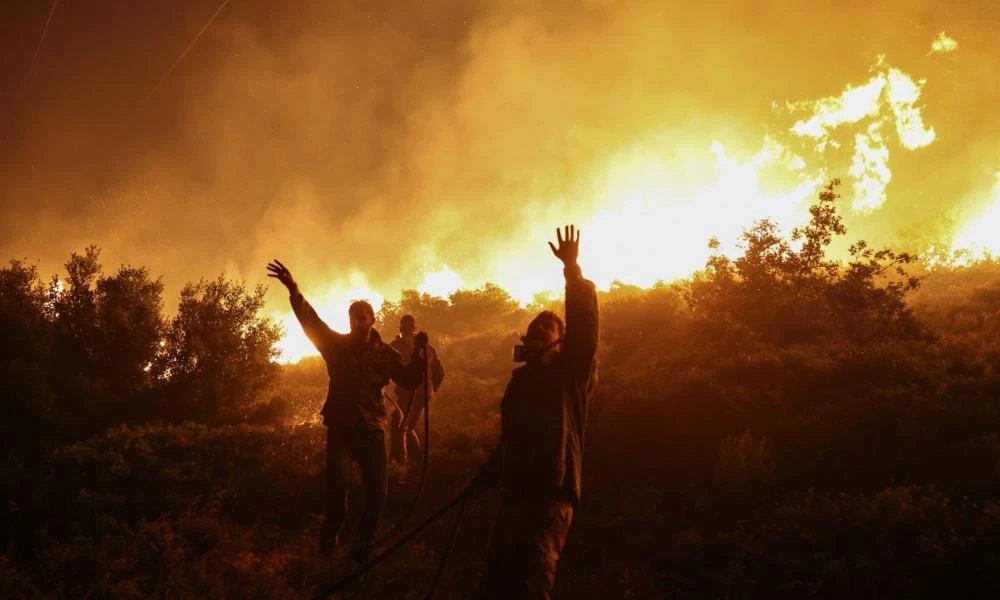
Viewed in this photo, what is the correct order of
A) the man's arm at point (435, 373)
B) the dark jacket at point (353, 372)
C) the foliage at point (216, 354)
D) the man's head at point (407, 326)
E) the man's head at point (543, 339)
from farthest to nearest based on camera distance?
1. the foliage at point (216, 354)
2. the man's head at point (407, 326)
3. the man's arm at point (435, 373)
4. the dark jacket at point (353, 372)
5. the man's head at point (543, 339)

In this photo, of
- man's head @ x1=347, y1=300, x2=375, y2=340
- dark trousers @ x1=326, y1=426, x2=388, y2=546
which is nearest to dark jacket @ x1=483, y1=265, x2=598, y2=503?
dark trousers @ x1=326, y1=426, x2=388, y2=546

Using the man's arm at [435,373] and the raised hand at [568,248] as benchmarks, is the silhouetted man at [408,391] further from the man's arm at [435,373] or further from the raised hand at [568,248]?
the raised hand at [568,248]

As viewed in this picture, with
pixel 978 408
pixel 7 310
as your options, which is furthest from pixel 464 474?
pixel 7 310

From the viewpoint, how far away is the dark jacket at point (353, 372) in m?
5.93

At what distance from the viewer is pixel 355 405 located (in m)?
5.93

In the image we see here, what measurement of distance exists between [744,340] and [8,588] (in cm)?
1354

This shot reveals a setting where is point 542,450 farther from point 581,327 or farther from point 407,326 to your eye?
point 407,326

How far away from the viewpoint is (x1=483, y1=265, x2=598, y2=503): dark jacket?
11.7 feet

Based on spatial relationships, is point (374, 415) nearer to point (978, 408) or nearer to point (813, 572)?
point (813, 572)

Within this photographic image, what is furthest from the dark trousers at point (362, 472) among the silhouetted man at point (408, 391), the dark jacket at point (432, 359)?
the dark jacket at point (432, 359)

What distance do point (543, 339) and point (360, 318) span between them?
9.91ft

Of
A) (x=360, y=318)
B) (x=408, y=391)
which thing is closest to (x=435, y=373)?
(x=408, y=391)

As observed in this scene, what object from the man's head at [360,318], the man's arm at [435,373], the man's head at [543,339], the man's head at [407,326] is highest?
the man's head at [407,326]

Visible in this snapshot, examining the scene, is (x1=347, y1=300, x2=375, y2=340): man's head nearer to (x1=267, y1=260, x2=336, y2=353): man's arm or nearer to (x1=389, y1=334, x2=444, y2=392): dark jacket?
(x1=267, y1=260, x2=336, y2=353): man's arm
